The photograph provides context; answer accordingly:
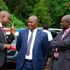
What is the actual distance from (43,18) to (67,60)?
35805mm

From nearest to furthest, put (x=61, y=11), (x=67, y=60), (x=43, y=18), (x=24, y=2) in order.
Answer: (x=67, y=60)
(x=24, y=2)
(x=43, y=18)
(x=61, y=11)

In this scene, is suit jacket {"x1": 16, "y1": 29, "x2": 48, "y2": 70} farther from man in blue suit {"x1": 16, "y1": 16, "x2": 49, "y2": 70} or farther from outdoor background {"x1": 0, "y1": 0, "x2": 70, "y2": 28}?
outdoor background {"x1": 0, "y1": 0, "x2": 70, "y2": 28}

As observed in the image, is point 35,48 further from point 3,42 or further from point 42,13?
point 42,13

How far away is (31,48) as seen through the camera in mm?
8789

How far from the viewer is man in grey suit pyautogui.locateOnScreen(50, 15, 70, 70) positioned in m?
8.53

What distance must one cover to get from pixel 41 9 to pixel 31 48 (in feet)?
121

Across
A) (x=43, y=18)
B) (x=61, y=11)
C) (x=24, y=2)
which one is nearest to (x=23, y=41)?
(x=24, y=2)

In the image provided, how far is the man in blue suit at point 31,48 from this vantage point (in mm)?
8742

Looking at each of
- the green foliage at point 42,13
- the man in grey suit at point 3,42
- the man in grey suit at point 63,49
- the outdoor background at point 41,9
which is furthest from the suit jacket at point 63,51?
the green foliage at point 42,13

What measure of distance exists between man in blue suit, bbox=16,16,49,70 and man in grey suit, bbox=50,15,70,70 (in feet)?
1.05

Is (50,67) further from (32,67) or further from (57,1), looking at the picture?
(57,1)

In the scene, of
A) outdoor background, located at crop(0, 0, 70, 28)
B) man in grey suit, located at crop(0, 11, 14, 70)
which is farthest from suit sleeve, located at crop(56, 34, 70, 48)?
outdoor background, located at crop(0, 0, 70, 28)

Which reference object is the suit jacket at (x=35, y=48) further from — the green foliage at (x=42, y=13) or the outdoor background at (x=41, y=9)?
the green foliage at (x=42, y=13)

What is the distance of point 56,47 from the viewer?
28.3 ft
